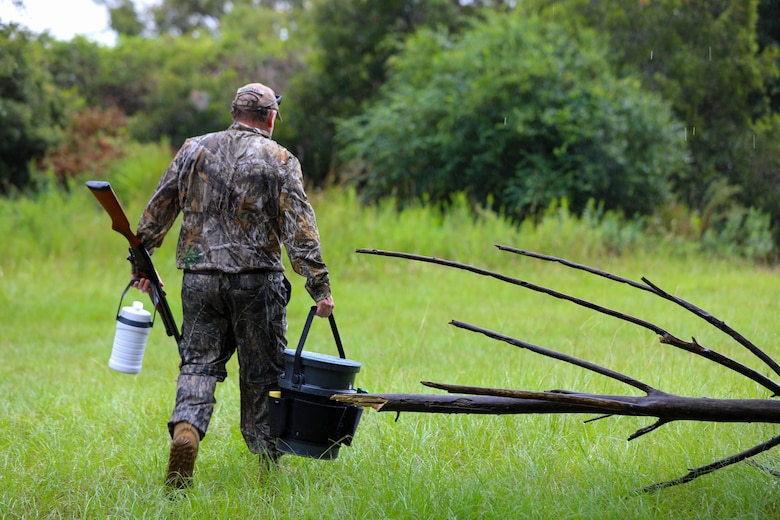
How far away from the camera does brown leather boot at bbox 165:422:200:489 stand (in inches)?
167

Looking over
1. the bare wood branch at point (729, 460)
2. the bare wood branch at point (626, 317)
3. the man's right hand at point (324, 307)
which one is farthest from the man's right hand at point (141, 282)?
the bare wood branch at point (729, 460)

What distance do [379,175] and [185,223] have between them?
14655 millimetres

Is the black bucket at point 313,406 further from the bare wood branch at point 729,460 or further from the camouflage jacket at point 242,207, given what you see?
the bare wood branch at point 729,460

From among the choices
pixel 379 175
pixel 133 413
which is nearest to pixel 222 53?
pixel 379 175

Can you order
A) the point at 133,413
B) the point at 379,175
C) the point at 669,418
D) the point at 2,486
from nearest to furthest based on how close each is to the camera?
the point at 669,418, the point at 2,486, the point at 133,413, the point at 379,175

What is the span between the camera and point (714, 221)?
1770 centimetres

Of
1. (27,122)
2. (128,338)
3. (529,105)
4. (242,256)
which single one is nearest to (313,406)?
(242,256)

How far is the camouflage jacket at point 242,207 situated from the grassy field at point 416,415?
109 cm

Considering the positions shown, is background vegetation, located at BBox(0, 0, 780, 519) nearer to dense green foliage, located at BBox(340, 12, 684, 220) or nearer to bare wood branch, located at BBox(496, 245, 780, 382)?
dense green foliage, located at BBox(340, 12, 684, 220)

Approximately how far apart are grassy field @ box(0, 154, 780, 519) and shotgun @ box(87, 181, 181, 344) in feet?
2.70

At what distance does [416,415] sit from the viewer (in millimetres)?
5461

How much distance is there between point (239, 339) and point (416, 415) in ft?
4.48

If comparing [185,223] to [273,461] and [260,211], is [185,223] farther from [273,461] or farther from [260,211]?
[273,461]

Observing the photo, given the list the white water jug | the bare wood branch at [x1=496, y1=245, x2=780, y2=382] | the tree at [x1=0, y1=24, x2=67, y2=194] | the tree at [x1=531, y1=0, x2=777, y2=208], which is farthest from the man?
the tree at [x1=531, y1=0, x2=777, y2=208]
